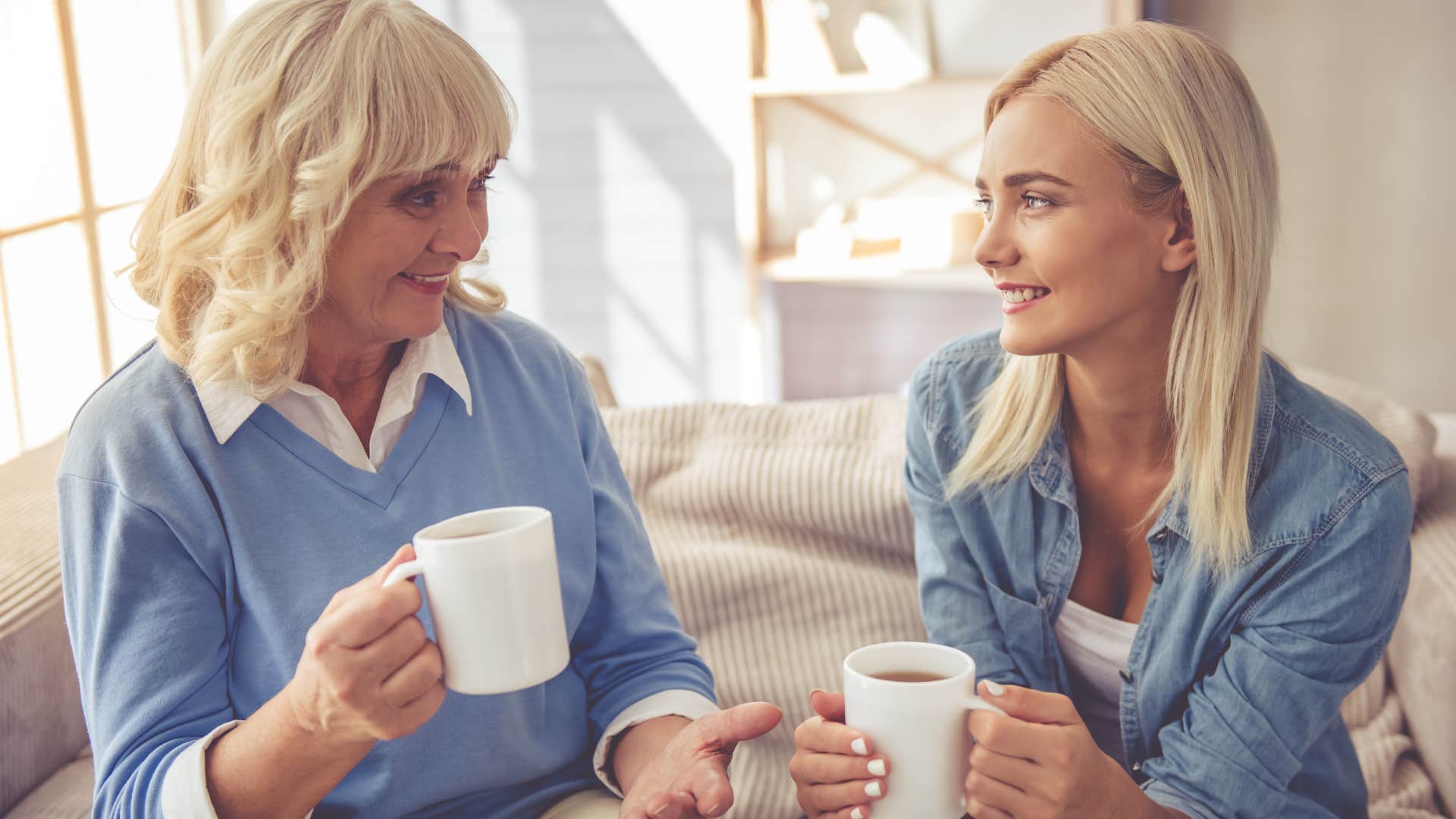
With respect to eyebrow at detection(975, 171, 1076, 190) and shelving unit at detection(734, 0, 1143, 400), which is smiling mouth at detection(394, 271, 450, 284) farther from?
shelving unit at detection(734, 0, 1143, 400)

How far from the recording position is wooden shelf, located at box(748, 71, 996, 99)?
10.3 ft

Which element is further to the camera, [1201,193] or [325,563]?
[1201,193]

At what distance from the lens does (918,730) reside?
33.9 inches

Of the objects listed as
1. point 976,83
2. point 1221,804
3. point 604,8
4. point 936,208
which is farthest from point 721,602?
point 604,8

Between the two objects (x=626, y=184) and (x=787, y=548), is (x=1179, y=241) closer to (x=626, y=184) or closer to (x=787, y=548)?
(x=787, y=548)

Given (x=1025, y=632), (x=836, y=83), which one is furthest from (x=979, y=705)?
(x=836, y=83)

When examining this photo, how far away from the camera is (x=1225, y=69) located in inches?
45.6

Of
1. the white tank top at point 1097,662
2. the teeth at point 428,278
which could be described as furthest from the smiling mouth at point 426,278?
the white tank top at point 1097,662

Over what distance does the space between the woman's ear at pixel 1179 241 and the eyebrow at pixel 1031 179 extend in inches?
4.4

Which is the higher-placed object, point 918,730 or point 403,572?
point 403,572

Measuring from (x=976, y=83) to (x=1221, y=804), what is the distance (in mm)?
2545

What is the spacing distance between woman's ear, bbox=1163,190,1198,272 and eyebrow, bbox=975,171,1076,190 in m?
0.11

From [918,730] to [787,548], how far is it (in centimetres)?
87

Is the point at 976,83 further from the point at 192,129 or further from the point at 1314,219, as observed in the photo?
the point at 192,129
